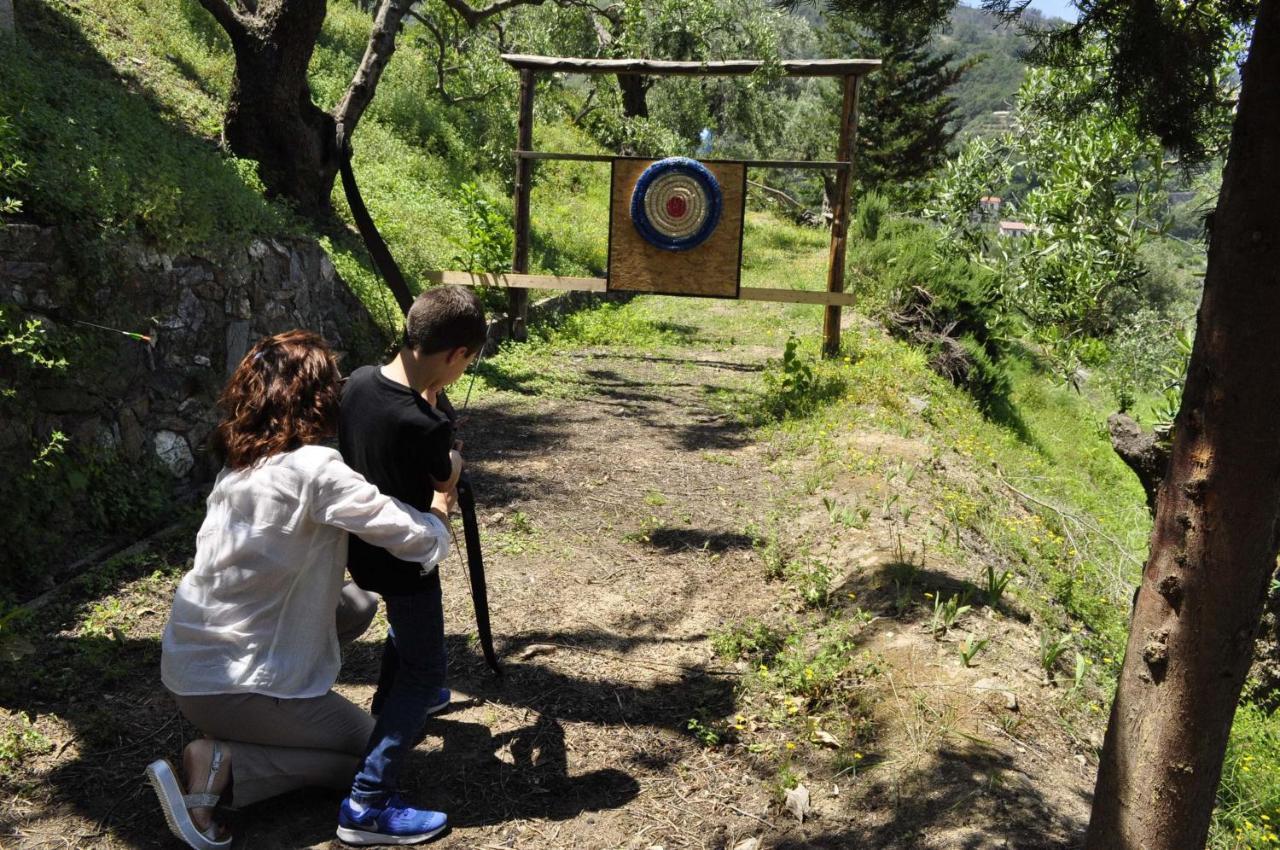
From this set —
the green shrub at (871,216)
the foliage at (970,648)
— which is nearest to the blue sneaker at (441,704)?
the foliage at (970,648)

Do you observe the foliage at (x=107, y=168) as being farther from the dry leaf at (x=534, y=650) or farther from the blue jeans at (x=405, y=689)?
the blue jeans at (x=405, y=689)

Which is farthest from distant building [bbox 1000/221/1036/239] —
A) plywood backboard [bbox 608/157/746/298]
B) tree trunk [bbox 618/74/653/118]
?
tree trunk [bbox 618/74/653/118]

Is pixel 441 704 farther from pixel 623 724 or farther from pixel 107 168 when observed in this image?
pixel 107 168

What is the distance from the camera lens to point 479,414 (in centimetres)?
850

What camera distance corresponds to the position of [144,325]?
5.53 m

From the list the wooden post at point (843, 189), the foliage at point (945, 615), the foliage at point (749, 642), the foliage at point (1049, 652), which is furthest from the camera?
the wooden post at point (843, 189)

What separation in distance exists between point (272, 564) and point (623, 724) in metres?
1.61

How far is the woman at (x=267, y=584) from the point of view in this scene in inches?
114

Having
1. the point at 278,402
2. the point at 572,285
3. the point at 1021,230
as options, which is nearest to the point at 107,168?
the point at 278,402

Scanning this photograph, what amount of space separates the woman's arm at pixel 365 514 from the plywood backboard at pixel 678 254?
7.31m

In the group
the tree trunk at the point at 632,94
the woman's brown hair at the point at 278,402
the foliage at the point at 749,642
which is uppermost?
the tree trunk at the point at 632,94

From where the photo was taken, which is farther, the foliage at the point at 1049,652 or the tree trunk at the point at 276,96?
the tree trunk at the point at 276,96

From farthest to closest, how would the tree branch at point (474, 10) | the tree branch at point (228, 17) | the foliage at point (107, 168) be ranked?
1. the tree branch at point (474, 10)
2. the tree branch at point (228, 17)
3. the foliage at point (107, 168)

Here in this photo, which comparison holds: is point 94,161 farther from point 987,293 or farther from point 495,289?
point 987,293
